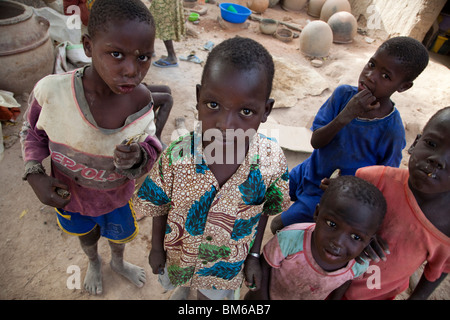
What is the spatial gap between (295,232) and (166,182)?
2.32ft

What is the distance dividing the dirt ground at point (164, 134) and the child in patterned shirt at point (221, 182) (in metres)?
0.84

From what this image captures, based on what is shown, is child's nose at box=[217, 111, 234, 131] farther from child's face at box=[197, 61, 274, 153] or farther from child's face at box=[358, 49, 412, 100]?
child's face at box=[358, 49, 412, 100]

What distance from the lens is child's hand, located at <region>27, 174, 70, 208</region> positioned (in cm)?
121

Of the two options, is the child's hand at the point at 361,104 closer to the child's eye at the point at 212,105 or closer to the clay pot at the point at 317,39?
the child's eye at the point at 212,105

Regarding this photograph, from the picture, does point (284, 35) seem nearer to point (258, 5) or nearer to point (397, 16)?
point (258, 5)

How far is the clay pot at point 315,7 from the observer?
7554mm

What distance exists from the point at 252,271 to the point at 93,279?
3.74 ft

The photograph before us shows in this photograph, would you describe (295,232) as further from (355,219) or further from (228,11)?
(228,11)

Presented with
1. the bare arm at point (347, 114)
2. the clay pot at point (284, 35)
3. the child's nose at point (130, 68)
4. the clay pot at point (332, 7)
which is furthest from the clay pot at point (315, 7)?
A: the child's nose at point (130, 68)

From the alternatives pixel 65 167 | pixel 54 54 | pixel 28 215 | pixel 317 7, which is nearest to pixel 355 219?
pixel 65 167

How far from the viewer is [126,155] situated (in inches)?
43.7

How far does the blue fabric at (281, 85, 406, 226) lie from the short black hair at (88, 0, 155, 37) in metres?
1.15

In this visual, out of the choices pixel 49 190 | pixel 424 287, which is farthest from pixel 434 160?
pixel 49 190

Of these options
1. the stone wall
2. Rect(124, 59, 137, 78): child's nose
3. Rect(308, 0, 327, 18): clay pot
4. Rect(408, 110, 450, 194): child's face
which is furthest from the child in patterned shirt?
Rect(308, 0, 327, 18): clay pot
